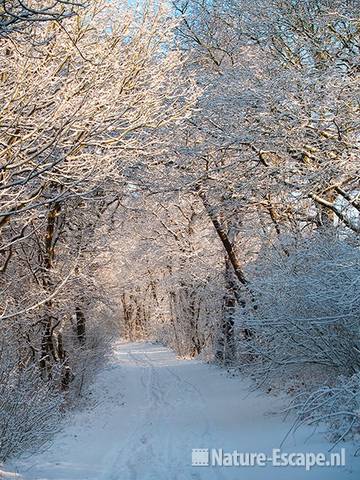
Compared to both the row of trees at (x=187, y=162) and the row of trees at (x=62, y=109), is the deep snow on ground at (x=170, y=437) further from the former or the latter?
the row of trees at (x=62, y=109)

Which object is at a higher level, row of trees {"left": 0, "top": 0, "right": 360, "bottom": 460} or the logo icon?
row of trees {"left": 0, "top": 0, "right": 360, "bottom": 460}

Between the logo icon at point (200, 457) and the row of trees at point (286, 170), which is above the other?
the row of trees at point (286, 170)

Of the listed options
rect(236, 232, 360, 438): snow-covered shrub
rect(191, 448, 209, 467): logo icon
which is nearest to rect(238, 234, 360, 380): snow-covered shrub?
rect(236, 232, 360, 438): snow-covered shrub

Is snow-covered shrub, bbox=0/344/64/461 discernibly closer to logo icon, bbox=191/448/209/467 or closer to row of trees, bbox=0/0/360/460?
row of trees, bbox=0/0/360/460

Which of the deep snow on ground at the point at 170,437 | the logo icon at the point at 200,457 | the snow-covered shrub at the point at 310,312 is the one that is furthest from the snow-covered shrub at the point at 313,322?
the logo icon at the point at 200,457

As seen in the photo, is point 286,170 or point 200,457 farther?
point 286,170

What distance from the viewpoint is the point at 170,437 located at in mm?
8727

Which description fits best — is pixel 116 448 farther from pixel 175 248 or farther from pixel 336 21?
pixel 175 248

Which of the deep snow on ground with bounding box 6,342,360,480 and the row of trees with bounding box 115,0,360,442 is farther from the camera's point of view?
the row of trees with bounding box 115,0,360,442

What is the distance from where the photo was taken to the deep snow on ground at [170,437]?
6547 millimetres

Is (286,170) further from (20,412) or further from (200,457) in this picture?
(20,412)

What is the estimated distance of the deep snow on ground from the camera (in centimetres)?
655

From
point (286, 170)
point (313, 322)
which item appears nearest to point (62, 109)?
point (313, 322)

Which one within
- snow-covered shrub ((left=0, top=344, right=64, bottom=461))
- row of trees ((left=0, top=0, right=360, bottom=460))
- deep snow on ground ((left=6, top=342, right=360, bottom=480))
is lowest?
deep snow on ground ((left=6, top=342, right=360, bottom=480))
